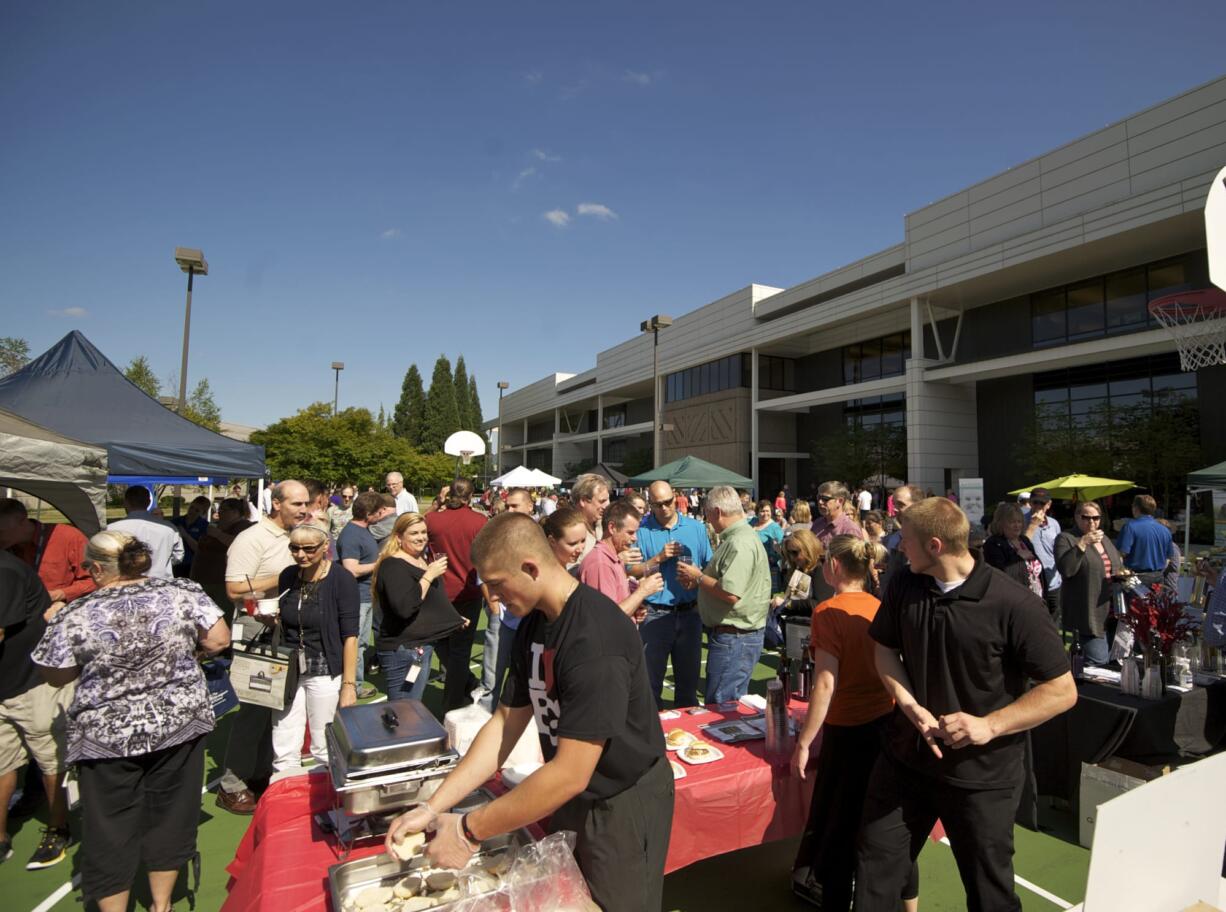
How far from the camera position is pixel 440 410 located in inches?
2822

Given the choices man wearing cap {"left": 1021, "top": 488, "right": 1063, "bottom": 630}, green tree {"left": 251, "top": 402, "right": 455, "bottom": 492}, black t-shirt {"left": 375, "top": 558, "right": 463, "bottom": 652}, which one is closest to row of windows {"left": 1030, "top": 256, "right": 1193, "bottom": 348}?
man wearing cap {"left": 1021, "top": 488, "right": 1063, "bottom": 630}

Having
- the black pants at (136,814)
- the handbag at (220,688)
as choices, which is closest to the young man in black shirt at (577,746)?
the black pants at (136,814)

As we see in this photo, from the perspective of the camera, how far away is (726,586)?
4145mm

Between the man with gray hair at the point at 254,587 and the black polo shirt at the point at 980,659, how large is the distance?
397 centimetres

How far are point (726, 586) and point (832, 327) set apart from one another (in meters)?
27.4

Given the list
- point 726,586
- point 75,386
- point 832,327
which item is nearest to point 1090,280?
point 832,327

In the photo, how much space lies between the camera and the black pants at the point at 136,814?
2680 mm

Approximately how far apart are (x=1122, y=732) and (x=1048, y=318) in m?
21.7

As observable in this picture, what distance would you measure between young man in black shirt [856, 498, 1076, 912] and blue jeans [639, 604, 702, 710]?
2361 millimetres

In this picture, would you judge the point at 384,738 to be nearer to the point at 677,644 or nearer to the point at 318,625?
the point at 318,625

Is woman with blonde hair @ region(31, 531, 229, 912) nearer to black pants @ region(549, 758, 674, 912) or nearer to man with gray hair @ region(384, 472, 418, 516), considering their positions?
black pants @ region(549, 758, 674, 912)

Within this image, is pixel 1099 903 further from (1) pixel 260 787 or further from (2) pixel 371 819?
(1) pixel 260 787

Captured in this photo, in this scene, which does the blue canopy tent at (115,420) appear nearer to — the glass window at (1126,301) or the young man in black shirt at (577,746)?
the young man in black shirt at (577,746)

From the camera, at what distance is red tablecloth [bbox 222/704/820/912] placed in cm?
188
